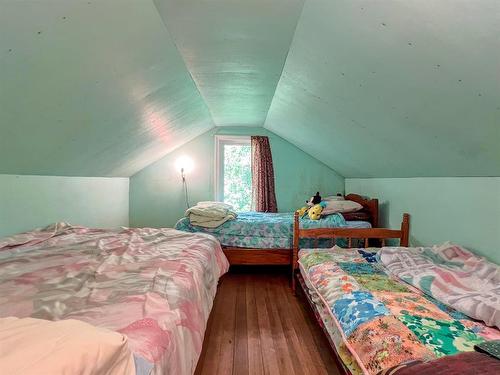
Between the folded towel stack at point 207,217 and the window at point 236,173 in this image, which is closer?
the folded towel stack at point 207,217

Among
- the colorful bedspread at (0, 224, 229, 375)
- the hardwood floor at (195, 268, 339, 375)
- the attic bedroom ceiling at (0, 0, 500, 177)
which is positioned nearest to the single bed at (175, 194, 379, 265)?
the hardwood floor at (195, 268, 339, 375)

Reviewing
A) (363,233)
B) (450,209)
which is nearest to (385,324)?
(450,209)

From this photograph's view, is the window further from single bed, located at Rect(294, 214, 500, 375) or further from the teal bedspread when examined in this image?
single bed, located at Rect(294, 214, 500, 375)

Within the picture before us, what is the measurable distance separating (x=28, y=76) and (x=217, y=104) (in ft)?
7.00

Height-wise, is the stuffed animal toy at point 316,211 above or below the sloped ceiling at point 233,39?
below

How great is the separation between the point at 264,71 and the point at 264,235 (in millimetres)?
1776

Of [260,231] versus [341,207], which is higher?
[341,207]

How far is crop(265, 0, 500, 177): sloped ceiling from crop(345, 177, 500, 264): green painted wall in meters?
0.12

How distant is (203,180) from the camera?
4.64m

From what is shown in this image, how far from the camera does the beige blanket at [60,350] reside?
1.72ft

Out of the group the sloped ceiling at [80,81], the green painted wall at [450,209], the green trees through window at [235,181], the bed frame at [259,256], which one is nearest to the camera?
the sloped ceiling at [80,81]

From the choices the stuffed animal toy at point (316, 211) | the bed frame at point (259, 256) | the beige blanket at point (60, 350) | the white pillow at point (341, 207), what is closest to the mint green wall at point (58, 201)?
the bed frame at point (259, 256)

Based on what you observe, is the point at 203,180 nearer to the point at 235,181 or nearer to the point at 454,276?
the point at 235,181

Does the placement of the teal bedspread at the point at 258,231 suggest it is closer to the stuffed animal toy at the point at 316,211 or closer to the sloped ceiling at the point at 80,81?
the stuffed animal toy at the point at 316,211
